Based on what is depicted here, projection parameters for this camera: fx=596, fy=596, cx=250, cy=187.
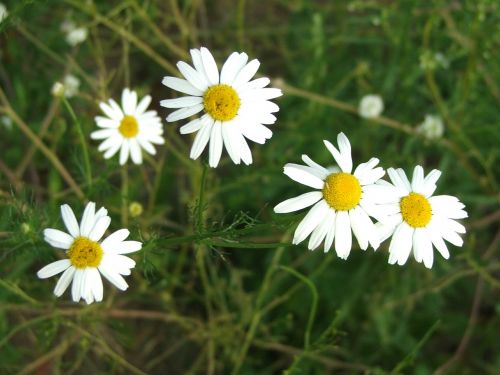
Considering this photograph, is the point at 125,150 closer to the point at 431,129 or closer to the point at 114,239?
the point at 114,239

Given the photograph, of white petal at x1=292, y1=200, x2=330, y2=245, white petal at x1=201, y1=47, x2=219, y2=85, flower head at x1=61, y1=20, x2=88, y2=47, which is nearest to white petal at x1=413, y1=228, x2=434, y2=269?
white petal at x1=292, y1=200, x2=330, y2=245

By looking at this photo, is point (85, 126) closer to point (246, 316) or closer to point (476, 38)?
point (246, 316)

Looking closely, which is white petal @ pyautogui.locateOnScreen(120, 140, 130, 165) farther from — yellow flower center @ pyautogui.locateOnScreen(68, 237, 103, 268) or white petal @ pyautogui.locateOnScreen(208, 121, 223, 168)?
white petal @ pyautogui.locateOnScreen(208, 121, 223, 168)

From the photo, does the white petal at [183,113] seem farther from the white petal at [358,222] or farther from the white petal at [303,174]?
the white petal at [358,222]

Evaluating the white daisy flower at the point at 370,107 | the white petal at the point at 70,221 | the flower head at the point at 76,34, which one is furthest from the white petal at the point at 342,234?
the flower head at the point at 76,34

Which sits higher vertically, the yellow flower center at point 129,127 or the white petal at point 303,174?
the yellow flower center at point 129,127

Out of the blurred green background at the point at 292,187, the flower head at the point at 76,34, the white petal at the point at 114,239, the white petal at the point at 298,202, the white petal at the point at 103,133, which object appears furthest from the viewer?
the flower head at the point at 76,34
